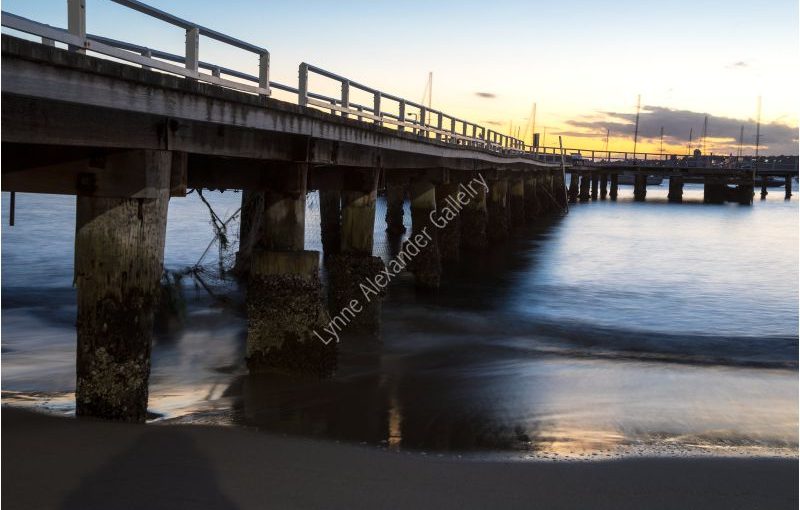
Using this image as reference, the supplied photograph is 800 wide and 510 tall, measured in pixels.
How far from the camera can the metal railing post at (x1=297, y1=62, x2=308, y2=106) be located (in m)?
10.7

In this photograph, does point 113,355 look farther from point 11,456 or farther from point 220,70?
point 220,70

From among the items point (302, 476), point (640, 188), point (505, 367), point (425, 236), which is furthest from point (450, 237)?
point (640, 188)

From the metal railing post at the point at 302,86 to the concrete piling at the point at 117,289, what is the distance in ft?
13.1

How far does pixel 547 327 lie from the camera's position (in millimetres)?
15938

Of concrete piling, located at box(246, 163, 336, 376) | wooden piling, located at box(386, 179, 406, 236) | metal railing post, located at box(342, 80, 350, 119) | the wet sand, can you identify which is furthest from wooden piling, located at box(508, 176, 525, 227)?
the wet sand

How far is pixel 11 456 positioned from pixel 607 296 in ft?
59.6

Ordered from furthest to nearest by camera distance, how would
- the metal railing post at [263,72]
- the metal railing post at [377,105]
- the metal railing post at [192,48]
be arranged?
the metal railing post at [377,105], the metal railing post at [263,72], the metal railing post at [192,48]

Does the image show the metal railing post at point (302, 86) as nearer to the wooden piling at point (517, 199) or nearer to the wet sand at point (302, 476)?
the wet sand at point (302, 476)

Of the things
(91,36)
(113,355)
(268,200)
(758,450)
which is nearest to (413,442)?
(113,355)

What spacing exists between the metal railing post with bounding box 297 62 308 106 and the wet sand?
17.4 feet

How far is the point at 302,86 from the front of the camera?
10711 mm

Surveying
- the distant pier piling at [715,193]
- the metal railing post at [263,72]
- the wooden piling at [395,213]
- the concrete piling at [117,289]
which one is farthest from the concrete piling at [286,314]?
the distant pier piling at [715,193]

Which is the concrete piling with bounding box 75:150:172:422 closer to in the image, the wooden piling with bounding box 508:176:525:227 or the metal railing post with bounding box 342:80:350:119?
the metal railing post with bounding box 342:80:350:119

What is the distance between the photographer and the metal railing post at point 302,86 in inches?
420
